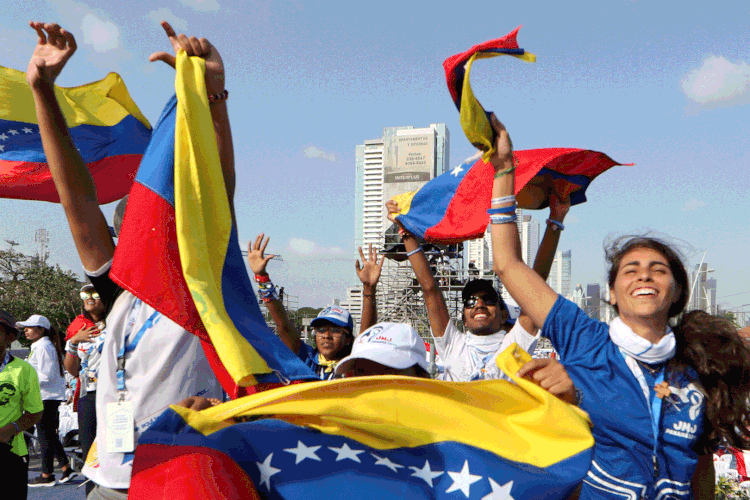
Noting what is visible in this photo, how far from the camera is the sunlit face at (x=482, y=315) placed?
4.12m

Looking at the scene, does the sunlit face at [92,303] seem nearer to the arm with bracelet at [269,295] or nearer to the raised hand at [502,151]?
the arm with bracelet at [269,295]

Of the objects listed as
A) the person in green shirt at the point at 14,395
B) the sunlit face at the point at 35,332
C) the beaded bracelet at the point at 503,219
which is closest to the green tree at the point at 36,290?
the sunlit face at the point at 35,332

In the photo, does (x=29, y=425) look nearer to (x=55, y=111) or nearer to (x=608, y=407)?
(x=55, y=111)

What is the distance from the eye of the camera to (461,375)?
403cm

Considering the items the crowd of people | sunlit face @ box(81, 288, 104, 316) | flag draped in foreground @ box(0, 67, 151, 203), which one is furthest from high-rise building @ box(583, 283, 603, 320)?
sunlit face @ box(81, 288, 104, 316)

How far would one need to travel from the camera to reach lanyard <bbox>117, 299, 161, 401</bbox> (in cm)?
202

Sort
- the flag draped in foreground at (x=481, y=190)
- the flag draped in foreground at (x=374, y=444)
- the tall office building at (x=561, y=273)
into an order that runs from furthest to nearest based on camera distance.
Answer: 1. the tall office building at (x=561, y=273)
2. the flag draped in foreground at (x=481, y=190)
3. the flag draped in foreground at (x=374, y=444)

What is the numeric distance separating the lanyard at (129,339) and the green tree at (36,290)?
3598cm

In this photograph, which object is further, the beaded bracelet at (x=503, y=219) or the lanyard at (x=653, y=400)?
the beaded bracelet at (x=503, y=219)

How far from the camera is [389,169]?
2352 inches

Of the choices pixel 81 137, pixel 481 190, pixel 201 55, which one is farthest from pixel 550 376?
pixel 81 137

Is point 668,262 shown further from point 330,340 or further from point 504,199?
point 330,340

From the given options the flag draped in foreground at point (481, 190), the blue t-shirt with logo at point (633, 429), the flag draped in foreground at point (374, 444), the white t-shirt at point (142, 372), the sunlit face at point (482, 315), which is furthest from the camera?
the sunlit face at point (482, 315)

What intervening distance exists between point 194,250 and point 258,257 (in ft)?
8.91
